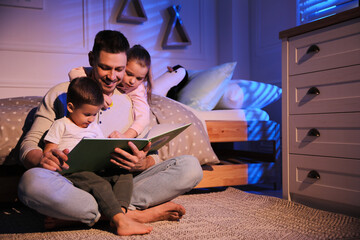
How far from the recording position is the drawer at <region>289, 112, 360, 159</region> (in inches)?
59.5

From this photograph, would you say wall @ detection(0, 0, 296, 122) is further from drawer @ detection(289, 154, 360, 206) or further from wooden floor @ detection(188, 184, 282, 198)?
drawer @ detection(289, 154, 360, 206)

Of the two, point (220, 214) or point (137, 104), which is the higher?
point (137, 104)

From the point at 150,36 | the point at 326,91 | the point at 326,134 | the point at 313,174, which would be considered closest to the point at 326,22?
the point at 326,91

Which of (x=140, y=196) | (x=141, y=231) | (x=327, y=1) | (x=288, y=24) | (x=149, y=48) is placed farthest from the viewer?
(x=149, y=48)

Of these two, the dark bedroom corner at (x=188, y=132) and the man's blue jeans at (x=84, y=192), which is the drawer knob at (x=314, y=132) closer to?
the dark bedroom corner at (x=188, y=132)

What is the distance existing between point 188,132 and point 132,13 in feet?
5.26

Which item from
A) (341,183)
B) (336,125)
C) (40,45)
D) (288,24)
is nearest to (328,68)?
(336,125)

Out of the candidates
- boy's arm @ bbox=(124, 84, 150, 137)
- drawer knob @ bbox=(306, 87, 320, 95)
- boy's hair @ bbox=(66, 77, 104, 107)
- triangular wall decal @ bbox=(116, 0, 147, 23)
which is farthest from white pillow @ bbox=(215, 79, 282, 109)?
boy's hair @ bbox=(66, 77, 104, 107)

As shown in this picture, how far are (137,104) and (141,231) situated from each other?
1.97 feet

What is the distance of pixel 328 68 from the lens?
1615 mm

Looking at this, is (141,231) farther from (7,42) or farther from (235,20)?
(235,20)

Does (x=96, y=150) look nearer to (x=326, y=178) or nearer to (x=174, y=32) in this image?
(x=326, y=178)

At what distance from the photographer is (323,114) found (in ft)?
5.38

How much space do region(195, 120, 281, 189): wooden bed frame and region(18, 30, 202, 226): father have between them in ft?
2.22
